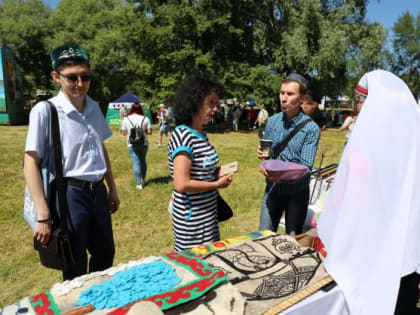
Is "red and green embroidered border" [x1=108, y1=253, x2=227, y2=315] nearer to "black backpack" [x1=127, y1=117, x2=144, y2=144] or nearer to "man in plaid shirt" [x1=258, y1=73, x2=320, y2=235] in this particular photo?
"man in plaid shirt" [x1=258, y1=73, x2=320, y2=235]

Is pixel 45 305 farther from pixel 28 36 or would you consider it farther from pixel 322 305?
pixel 28 36

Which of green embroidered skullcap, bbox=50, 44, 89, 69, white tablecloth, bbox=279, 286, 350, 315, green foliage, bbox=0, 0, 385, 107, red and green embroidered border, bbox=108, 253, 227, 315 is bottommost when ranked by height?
white tablecloth, bbox=279, 286, 350, 315

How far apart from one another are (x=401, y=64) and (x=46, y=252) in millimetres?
33920

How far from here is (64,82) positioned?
6.24 feet

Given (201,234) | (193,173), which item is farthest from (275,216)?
(193,173)

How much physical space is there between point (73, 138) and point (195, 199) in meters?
0.85

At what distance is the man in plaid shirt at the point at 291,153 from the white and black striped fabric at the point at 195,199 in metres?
0.58

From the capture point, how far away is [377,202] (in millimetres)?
1504

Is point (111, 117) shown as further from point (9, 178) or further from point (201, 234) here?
point (201, 234)

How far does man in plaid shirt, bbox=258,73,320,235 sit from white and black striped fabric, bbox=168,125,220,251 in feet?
1.89

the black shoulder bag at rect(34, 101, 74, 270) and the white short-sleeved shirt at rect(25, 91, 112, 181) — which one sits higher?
the white short-sleeved shirt at rect(25, 91, 112, 181)

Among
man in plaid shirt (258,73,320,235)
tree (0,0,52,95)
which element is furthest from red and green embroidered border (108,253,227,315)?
tree (0,0,52,95)

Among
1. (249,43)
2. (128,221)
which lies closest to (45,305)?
(128,221)

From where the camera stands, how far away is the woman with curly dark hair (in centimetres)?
195
